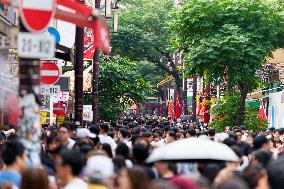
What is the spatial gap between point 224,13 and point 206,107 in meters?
14.2

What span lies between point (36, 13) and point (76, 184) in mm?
2279

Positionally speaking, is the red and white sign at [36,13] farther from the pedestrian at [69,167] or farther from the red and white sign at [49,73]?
the red and white sign at [49,73]

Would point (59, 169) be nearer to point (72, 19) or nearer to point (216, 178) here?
point (216, 178)

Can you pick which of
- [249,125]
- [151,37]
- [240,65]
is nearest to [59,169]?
[240,65]

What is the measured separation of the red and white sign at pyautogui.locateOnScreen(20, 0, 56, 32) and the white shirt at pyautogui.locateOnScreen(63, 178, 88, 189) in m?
1.98

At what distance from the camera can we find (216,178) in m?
9.84

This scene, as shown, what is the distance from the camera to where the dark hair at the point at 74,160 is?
920 centimetres

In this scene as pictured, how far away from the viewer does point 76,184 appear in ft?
28.8

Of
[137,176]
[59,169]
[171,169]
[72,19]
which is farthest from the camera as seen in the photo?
[72,19]

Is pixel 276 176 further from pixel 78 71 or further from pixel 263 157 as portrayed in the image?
pixel 78 71

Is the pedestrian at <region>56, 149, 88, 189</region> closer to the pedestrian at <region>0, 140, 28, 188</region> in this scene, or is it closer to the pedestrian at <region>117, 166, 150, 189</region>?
the pedestrian at <region>0, 140, 28, 188</region>

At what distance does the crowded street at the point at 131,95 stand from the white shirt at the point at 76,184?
19 millimetres

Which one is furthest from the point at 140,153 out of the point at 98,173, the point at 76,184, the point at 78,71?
the point at 78,71

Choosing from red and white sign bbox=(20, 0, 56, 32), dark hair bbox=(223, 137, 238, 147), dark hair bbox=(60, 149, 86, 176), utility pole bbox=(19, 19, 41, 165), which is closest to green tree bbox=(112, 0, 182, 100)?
dark hair bbox=(223, 137, 238, 147)
